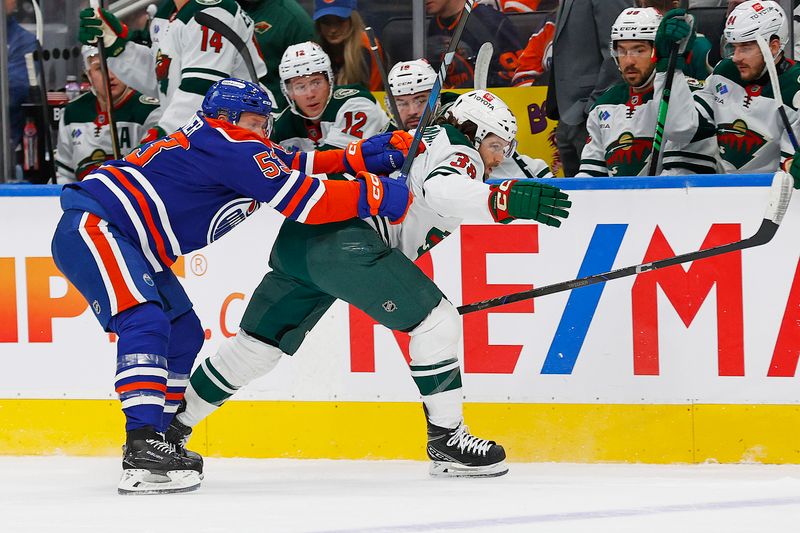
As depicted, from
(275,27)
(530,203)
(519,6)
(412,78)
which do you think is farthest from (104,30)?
(530,203)

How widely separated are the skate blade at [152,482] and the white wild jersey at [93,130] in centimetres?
191

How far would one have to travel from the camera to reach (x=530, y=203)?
11.0 ft

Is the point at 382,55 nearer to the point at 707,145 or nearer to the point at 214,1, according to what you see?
the point at 214,1

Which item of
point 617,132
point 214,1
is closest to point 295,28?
point 214,1

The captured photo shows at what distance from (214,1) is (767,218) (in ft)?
7.25

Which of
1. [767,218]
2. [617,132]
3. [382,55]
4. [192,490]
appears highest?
[382,55]

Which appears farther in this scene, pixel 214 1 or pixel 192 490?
pixel 214 1

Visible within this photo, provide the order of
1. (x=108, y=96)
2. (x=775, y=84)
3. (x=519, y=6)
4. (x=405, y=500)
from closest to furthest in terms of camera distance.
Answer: (x=405, y=500), (x=775, y=84), (x=519, y=6), (x=108, y=96)

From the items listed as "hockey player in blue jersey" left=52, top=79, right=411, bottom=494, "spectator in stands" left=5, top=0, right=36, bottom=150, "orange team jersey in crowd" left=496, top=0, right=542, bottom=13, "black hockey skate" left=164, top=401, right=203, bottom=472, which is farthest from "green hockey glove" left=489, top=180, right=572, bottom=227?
"spectator in stands" left=5, top=0, right=36, bottom=150

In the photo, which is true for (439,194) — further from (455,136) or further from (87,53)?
(87,53)

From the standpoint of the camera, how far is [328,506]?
10.6 feet

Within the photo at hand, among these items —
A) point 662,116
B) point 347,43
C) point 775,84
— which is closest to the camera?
point 775,84

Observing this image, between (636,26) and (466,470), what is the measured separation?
5.33ft

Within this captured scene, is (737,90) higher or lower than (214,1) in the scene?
lower
